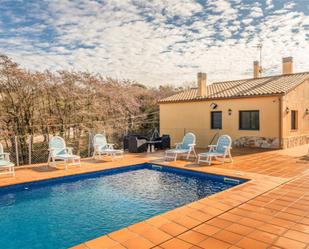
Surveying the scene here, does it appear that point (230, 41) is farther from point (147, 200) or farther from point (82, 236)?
point (82, 236)

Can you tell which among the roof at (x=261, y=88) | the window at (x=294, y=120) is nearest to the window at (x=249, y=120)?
the roof at (x=261, y=88)

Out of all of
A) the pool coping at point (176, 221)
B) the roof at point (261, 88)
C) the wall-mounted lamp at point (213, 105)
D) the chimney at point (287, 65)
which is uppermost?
the chimney at point (287, 65)

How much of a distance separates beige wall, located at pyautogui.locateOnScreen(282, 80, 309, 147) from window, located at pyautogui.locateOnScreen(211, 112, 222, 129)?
11.0 feet

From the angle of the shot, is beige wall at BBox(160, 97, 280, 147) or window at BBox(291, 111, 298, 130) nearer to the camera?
beige wall at BBox(160, 97, 280, 147)

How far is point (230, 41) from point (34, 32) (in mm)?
9983

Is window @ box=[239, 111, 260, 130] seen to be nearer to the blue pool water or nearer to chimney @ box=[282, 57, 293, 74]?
chimney @ box=[282, 57, 293, 74]

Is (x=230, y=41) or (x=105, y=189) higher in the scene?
(x=230, y=41)

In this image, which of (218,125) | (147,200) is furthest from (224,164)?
(218,125)

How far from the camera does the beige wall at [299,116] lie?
42.7 feet

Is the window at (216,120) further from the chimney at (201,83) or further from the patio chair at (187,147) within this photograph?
the patio chair at (187,147)

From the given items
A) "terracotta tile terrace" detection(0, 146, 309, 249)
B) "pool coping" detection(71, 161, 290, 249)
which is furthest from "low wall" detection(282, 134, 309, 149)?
"pool coping" detection(71, 161, 290, 249)

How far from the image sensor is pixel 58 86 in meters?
12.5

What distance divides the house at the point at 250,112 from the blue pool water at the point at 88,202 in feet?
21.5

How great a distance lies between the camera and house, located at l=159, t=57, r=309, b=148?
12.9m
